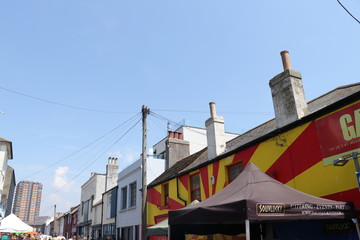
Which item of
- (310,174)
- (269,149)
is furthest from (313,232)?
(269,149)

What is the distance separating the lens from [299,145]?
27.8ft

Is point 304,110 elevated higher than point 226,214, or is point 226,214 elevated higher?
point 304,110

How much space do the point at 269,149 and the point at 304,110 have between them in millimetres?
1597

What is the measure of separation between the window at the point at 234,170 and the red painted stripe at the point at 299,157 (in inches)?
79.2

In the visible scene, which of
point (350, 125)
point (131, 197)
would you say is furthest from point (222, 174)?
point (131, 197)

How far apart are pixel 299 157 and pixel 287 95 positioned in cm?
223

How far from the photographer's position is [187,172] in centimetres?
1434

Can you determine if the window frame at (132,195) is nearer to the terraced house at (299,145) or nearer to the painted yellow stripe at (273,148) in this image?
the terraced house at (299,145)

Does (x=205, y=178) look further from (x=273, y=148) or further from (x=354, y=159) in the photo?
(x=354, y=159)

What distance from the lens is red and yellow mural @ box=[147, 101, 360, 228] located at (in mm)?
6982

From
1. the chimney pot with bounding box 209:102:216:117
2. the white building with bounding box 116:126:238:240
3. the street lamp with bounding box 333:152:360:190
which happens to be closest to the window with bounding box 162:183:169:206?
the white building with bounding box 116:126:238:240

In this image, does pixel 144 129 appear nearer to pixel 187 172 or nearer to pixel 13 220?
pixel 187 172

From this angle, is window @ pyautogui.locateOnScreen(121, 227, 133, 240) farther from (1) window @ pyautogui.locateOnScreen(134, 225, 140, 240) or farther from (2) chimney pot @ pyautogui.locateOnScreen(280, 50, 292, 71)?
(2) chimney pot @ pyautogui.locateOnScreen(280, 50, 292, 71)

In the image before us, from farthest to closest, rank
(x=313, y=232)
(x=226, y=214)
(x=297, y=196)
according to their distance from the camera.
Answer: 1. (x=313, y=232)
2. (x=297, y=196)
3. (x=226, y=214)
